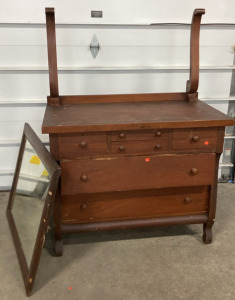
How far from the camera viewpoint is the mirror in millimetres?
1895

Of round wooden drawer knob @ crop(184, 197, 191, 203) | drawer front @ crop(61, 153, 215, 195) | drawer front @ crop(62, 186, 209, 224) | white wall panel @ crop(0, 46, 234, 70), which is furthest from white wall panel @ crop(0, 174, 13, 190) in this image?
round wooden drawer knob @ crop(184, 197, 191, 203)

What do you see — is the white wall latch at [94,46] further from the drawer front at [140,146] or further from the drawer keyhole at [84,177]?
the drawer keyhole at [84,177]

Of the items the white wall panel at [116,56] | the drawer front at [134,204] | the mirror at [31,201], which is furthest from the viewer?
the white wall panel at [116,56]

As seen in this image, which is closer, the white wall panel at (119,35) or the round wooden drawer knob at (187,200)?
the round wooden drawer knob at (187,200)

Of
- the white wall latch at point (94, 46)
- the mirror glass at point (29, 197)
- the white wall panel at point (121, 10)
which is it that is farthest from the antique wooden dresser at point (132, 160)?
the white wall latch at point (94, 46)

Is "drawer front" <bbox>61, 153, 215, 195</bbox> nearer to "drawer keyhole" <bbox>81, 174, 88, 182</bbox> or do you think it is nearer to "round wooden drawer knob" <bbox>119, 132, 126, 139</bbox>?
"drawer keyhole" <bbox>81, 174, 88, 182</bbox>

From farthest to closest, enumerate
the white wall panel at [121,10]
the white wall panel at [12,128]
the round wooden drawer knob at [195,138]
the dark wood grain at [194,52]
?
the white wall panel at [12,128] → the white wall panel at [121,10] → the dark wood grain at [194,52] → the round wooden drawer knob at [195,138]

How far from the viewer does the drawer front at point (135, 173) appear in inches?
81.1

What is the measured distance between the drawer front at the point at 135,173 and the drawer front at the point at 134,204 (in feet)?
0.33

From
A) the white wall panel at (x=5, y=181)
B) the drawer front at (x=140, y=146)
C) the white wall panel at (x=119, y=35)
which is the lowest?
the white wall panel at (x=5, y=181)

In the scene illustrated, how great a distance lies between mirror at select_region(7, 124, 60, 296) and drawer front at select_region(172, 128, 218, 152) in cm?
75

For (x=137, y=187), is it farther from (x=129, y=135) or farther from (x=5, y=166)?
(x=5, y=166)

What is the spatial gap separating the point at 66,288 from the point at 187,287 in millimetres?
721

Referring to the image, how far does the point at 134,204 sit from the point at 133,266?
397 mm
